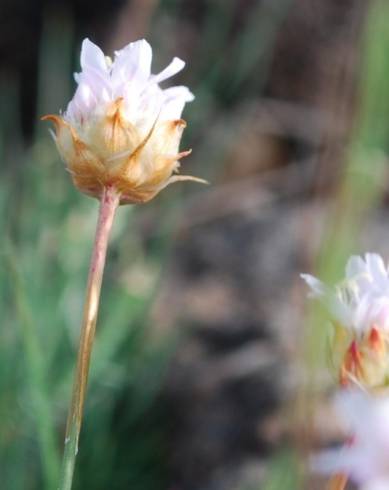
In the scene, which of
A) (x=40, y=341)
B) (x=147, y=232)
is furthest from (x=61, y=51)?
(x=40, y=341)

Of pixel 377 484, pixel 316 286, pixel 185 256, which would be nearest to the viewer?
pixel 377 484

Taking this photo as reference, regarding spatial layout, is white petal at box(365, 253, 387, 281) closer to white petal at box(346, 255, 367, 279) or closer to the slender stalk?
white petal at box(346, 255, 367, 279)

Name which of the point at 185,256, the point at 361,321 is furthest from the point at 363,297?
the point at 185,256

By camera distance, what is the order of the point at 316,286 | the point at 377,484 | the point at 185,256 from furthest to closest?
the point at 185,256 → the point at 316,286 → the point at 377,484

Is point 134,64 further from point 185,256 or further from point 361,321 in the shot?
point 185,256

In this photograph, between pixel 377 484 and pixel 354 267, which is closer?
pixel 377 484

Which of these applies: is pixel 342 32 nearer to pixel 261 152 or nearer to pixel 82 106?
pixel 261 152
